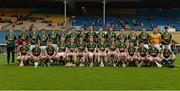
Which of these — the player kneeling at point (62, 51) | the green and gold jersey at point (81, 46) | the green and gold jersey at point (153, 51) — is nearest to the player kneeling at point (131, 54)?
the green and gold jersey at point (153, 51)

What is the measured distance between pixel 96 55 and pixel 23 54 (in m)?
2.85

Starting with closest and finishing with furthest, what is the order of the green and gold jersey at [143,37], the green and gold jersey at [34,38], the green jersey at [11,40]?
1. the green and gold jersey at [143,37]
2. the green and gold jersey at [34,38]
3. the green jersey at [11,40]

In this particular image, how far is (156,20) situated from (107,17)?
4.51m

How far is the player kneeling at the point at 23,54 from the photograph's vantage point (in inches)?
688

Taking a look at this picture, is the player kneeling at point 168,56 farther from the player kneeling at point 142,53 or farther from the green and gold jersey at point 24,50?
the green and gold jersey at point 24,50

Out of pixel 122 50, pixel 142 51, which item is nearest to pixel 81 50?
pixel 122 50

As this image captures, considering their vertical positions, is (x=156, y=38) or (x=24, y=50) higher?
(x=156, y=38)

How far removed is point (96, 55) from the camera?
57.4 ft

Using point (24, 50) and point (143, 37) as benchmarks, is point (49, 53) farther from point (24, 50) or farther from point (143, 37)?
point (143, 37)

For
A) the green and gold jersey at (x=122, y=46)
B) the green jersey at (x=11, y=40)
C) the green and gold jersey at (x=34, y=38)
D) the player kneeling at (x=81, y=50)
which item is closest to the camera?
the green and gold jersey at (x=122, y=46)

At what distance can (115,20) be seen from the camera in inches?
1608

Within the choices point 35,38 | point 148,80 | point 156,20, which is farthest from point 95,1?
point 148,80

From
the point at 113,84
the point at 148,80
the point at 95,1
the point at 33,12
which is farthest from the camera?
the point at 33,12

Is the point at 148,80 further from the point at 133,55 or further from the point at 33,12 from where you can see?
the point at 33,12
